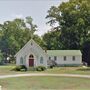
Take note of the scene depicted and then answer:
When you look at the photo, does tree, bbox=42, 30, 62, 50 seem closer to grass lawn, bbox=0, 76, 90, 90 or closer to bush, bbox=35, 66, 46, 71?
bush, bbox=35, 66, 46, 71

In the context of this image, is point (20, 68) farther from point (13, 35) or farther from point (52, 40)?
point (13, 35)

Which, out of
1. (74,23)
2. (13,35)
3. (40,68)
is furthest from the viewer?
(13,35)

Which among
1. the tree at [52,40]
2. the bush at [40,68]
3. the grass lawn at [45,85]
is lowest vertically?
the grass lawn at [45,85]

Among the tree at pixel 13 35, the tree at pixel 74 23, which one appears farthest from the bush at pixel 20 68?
the tree at pixel 13 35

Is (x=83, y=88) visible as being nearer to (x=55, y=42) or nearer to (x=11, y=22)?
(x=55, y=42)

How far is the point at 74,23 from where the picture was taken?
9181 cm

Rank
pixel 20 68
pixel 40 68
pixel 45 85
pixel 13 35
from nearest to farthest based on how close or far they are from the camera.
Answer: pixel 45 85 < pixel 20 68 < pixel 40 68 < pixel 13 35

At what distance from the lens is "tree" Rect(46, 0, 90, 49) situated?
296 ft

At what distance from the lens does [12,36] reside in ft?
348

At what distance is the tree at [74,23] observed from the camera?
90125 millimetres

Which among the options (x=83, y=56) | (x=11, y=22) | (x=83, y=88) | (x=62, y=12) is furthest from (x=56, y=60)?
(x=83, y=88)

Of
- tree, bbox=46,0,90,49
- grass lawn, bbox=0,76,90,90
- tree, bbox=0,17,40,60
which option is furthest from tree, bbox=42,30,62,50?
grass lawn, bbox=0,76,90,90

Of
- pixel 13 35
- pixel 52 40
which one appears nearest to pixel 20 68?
pixel 52 40

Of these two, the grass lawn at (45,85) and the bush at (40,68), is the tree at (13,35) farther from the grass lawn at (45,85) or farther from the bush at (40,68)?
the grass lawn at (45,85)
